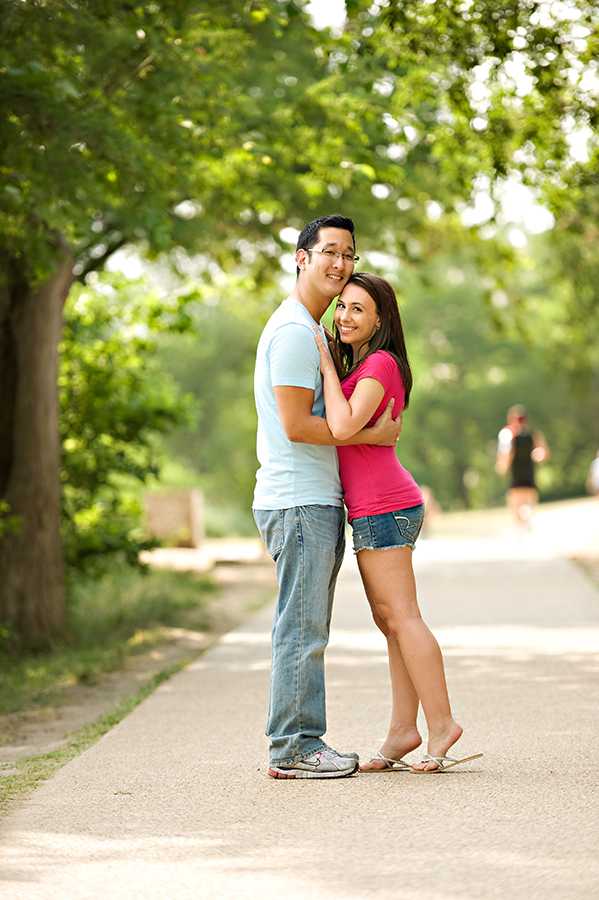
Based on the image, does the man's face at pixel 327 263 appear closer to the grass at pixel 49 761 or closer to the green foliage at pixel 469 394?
the grass at pixel 49 761

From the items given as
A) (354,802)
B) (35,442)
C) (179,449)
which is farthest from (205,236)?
(179,449)

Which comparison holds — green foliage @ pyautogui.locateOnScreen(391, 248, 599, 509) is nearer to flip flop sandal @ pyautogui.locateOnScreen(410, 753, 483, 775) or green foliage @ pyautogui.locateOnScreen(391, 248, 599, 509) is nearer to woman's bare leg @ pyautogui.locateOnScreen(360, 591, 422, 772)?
woman's bare leg @ pyautogui.locateOnScreen(360, 591, 422, 772)

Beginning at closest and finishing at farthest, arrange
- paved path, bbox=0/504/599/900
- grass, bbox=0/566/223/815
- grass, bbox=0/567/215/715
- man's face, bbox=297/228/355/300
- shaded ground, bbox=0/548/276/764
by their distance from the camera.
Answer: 1. paved path, bbox=0/504/599/900
2. man's face, bbox=297/228/355/300
3. grass, bbox=0/566/223/815
4. shaded ground, bbox=0/548/276/764
5. grass, bbox=0/567/215/715

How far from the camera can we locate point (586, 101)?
8.42 m

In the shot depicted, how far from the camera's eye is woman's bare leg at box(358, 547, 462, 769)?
4.18 metres

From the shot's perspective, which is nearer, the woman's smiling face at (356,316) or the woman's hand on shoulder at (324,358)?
the woman's hand on shoulder at (324,358)

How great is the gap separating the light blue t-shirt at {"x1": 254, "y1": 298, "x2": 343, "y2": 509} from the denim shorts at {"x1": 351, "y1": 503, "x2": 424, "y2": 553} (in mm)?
149

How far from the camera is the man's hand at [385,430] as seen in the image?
4.15 meters

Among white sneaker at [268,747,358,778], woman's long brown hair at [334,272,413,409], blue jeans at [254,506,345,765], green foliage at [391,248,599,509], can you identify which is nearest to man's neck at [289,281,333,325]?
woman's long brown hair at [334,272,413,409]

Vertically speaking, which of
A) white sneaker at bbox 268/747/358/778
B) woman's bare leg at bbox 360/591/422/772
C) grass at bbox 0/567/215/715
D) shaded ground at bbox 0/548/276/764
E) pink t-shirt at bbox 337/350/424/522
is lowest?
shaded ground at bbox 0/548/276/764

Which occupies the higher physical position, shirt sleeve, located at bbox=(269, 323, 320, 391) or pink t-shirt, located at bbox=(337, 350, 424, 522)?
shirt sleeve, located at bbox=(269, 323, 320, 391)

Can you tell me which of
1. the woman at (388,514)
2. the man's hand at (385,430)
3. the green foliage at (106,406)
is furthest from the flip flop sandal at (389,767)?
the green foliage at (106,406)

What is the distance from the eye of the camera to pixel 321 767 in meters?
4.18

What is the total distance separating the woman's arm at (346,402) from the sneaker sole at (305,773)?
4.39 ft
